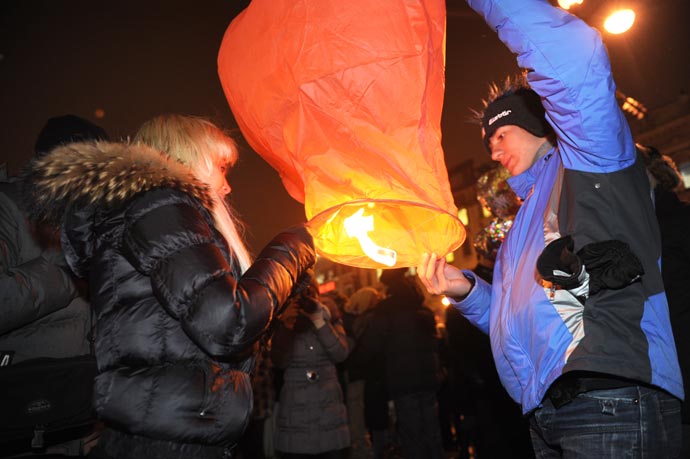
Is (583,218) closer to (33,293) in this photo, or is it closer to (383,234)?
(383,234)

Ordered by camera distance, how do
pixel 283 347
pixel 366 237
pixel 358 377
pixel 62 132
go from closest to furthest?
pixel 366 237 → pixel 62 132 → pixel 283 347 → pixel 358 377

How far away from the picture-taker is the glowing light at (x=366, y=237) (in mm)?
2061

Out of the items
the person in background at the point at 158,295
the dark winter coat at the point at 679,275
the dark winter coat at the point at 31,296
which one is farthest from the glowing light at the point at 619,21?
the dark winter coat at the point at 31,296

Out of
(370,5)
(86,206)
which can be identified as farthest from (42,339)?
(370,5)

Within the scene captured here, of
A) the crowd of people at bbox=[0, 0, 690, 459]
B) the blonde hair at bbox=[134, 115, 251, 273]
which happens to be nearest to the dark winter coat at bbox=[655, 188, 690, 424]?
the crowd of people at bbox=[0, 0, 690, 459]

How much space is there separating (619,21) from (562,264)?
208 inches

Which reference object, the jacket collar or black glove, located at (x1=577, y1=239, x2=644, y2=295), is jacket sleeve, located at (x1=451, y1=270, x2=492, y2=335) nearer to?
the jacket collar

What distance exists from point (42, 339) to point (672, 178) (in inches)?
145

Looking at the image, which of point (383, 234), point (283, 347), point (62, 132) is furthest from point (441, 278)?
point (283, 347)

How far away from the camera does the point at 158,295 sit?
152 cm

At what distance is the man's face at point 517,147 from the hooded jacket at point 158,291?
1.38m

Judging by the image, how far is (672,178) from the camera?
2863mm

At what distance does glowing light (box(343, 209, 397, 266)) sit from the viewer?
2061 millimetres

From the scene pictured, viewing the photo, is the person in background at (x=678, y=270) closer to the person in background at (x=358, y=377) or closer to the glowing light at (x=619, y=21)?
the glowing light at (x=619, y=21)
